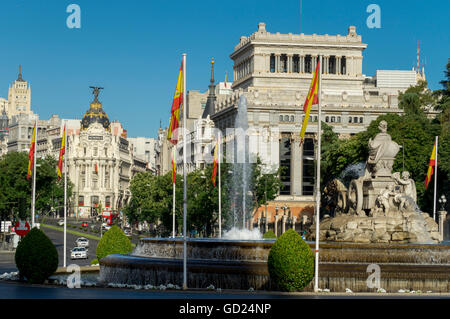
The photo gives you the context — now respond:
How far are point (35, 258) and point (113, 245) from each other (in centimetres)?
997

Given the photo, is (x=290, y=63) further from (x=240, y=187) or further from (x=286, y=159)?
(x=240, y=187)

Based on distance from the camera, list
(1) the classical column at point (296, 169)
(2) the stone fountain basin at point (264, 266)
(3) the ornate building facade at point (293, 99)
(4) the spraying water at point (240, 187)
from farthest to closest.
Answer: (1) the classical column at point (296, 169)
(3) the ornate building facade at point (293, 99)
(4) the spraying water at point (240, 187)
(2) the stone fountain basin at point (264, 266)

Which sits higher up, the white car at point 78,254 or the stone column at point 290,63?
the stone column at point 290,63

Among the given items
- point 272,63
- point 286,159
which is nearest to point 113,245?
point 286,159

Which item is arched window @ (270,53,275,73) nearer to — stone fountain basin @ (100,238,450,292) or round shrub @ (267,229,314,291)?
stone fountain basin @ (100,238,450,292)

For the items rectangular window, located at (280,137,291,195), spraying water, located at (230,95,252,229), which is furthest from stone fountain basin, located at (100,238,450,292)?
rectangular window, located at (280,137,291,195)

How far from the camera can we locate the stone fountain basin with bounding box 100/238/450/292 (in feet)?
121

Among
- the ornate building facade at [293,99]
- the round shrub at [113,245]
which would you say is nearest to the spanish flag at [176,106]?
the round shrub at [113,245]

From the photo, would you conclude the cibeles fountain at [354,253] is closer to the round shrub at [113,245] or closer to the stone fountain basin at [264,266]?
the stone fountain basin at [264,266]

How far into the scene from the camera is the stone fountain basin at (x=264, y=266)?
36938mm

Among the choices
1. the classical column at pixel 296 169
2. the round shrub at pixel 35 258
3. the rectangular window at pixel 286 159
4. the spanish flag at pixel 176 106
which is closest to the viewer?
the spanish flag at pixel 176 106

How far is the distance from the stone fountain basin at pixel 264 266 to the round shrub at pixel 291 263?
122cm

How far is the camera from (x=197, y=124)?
16825cm
